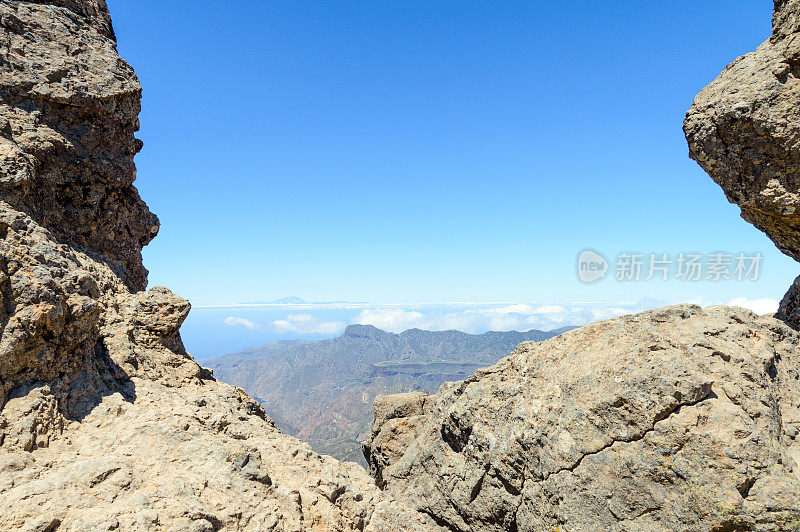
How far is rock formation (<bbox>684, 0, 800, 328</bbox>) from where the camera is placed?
11.2m

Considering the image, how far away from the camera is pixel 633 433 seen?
324 inches

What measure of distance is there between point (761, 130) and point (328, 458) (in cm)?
1538

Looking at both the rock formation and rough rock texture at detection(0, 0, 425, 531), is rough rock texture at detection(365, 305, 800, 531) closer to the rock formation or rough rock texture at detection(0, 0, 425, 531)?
rough rock texture at detection(0, 0, 425, 531)

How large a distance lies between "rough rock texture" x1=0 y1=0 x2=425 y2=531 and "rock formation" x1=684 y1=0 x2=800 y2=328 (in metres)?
14.0

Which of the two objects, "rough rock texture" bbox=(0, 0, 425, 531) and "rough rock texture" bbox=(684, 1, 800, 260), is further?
"rough rock texture" bbox=(684, 1, 800, 260)

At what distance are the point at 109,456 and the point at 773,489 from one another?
40.0ft

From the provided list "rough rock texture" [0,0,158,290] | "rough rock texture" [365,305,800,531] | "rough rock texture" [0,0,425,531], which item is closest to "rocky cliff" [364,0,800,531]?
"rough rock texture" [365,305,800,531]

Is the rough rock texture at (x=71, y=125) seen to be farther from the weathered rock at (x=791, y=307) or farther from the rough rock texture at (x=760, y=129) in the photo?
the weathered rock at (x=791, y=307)

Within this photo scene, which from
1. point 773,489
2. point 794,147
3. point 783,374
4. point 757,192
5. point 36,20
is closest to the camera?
point 773,489

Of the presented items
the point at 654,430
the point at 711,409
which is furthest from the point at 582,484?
the point at 711,409

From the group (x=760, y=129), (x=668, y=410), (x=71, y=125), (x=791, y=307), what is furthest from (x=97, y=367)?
(x=791, y=307)

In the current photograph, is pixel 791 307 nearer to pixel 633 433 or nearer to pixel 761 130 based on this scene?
pixel 761 130

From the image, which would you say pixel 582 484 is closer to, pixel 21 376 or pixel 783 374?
pixel 783 374

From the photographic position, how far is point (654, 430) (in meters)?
8.09
